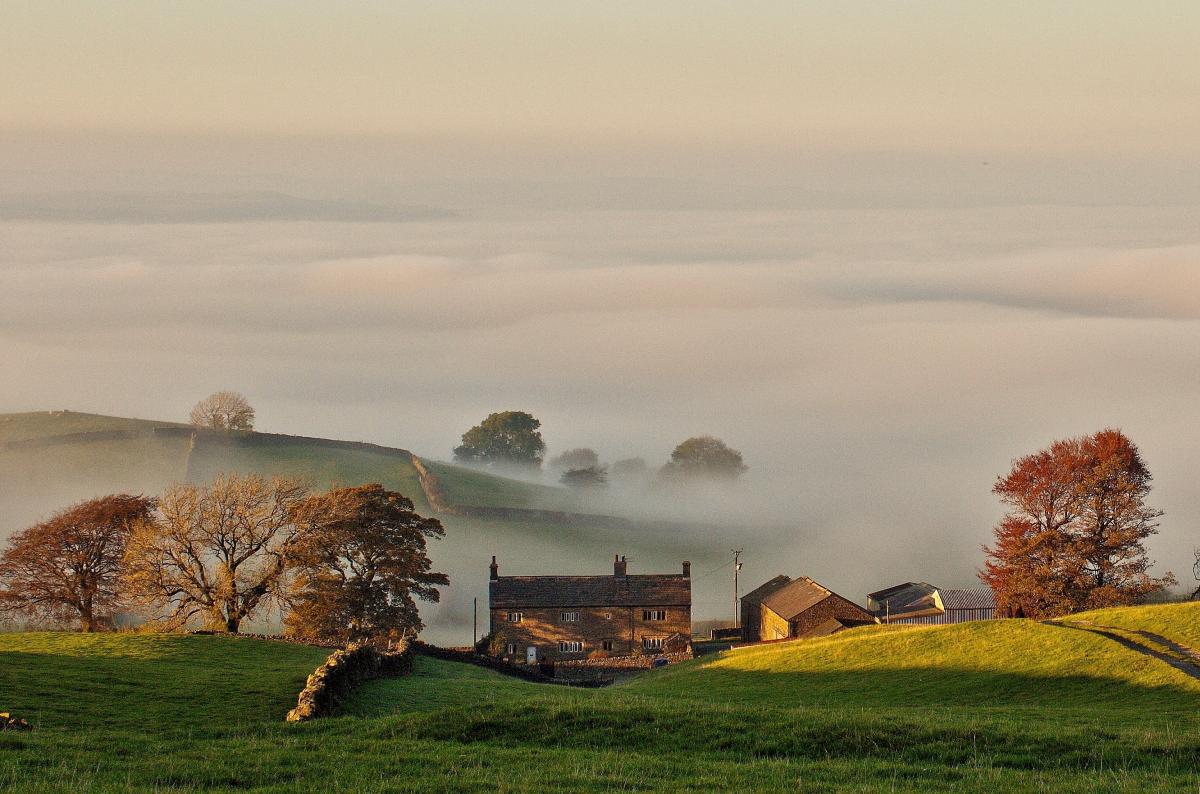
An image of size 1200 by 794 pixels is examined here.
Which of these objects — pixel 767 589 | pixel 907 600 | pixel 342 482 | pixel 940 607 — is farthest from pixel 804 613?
pixel 342 482

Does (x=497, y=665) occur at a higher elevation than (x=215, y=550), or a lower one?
lower

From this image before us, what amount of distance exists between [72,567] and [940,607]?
67.8 meters

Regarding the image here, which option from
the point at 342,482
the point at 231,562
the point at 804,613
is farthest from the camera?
the point at 342,482

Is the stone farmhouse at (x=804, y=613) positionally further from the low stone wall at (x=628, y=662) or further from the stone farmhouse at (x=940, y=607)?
the low stone wall at (x=628, y=662)

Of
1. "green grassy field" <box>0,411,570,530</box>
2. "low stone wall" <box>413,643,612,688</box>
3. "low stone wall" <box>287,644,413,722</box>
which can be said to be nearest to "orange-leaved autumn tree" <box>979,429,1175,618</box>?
"low stone wall" <box>413,643,612,688</box>

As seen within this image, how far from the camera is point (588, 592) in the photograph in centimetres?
10312

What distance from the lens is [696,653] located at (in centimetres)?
9638

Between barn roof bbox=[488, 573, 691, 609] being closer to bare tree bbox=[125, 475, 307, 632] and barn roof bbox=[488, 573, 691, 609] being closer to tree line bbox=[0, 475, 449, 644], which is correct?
tree line bbox=[0, 475, 449, 644]

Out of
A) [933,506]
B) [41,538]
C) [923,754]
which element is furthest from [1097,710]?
[933,506]

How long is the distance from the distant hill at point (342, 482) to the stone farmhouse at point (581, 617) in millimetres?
23101

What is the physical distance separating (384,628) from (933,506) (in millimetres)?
118042

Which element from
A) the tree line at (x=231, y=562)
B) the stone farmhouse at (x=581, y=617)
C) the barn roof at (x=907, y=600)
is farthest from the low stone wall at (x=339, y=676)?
the barn roof at (x=907, y=600)

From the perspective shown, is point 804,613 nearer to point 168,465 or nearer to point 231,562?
point 231,562

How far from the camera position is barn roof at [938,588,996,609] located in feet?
348
